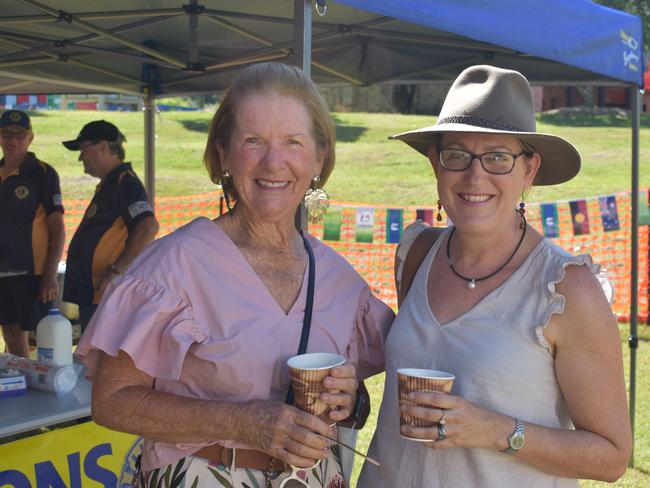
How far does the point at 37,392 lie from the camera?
3361mm

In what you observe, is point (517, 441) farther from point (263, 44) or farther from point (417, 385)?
point (263, 44)

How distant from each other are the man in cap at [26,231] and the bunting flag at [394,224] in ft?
15.6

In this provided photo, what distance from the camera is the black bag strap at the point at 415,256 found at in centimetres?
221

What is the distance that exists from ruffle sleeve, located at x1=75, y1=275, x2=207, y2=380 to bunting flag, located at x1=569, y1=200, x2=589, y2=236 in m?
8.00

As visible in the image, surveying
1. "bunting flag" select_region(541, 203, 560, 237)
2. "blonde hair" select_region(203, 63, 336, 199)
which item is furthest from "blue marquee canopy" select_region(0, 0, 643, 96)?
"bunting flag" select_region(541, 203, 560, 237)

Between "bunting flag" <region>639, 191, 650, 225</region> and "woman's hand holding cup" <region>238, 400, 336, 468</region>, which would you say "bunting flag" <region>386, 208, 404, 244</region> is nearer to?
"bunting flag" <region>639, 191, 650, 225</region>

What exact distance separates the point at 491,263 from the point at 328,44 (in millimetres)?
3934

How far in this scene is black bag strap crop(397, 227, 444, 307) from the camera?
2.21 meters

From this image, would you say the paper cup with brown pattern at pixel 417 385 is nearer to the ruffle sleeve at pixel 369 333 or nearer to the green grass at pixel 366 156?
the ruffle sleeve at pixel 369 333

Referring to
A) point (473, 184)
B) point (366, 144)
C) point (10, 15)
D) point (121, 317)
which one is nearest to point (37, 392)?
point (121, 317)

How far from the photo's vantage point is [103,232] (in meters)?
5.66

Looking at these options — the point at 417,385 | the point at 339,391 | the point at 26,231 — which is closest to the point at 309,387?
the point at 339,391

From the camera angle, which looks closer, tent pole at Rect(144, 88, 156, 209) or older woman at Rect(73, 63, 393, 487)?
older woman at Rect(73, 63, 393, 487)

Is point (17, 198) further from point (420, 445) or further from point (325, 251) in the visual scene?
Result: point (420, 445)
